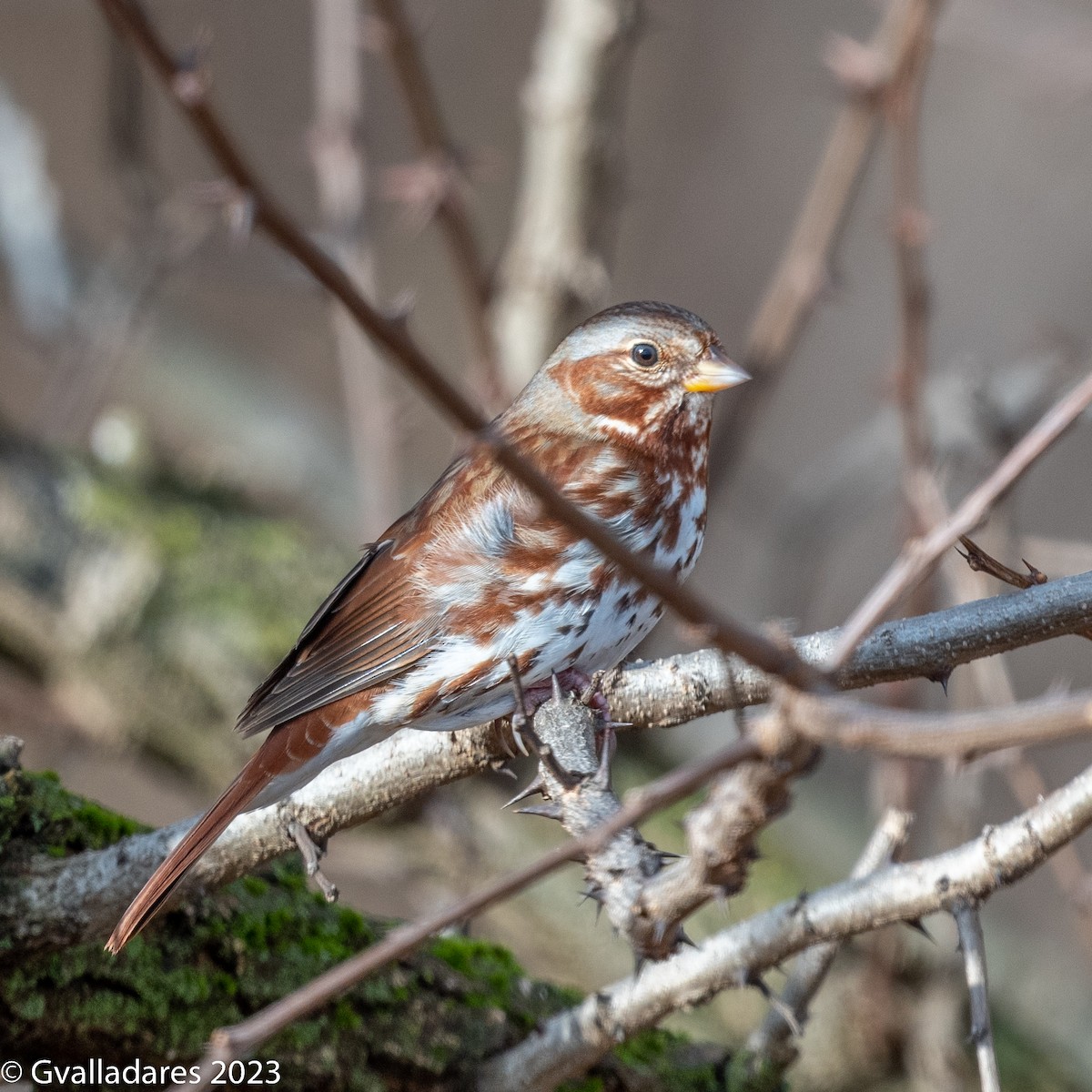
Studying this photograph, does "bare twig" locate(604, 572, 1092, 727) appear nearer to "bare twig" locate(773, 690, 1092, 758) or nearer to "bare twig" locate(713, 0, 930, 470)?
"bare twig" locate(773, 690, 1092, 758)

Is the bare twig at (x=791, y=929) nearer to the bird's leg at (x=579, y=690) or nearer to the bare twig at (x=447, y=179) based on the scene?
the bird's leg at (x=579, y=690)

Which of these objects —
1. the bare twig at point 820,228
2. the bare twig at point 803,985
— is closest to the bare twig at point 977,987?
the bare twig at point 803,985

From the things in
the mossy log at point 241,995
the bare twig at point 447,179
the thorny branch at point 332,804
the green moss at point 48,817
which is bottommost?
the mossy log at point 241,995

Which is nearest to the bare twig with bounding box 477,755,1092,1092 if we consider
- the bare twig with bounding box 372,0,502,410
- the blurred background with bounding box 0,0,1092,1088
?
the blurred background with bounding box 0,0,1092,1088

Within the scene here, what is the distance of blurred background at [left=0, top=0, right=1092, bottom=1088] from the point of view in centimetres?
464

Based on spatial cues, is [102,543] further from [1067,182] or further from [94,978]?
[1067,182]

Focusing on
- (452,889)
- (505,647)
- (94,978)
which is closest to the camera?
(94,978)

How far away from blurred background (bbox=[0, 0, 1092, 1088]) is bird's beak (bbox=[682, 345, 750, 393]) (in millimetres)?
677

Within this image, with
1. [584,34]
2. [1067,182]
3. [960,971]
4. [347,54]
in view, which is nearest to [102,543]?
[347,54]

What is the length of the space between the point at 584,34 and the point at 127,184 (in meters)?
2.12

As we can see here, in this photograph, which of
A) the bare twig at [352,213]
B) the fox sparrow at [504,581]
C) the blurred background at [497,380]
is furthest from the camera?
the bare twig at [352,213]

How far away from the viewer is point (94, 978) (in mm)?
2602

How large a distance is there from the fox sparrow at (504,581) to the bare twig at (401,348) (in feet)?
5.69

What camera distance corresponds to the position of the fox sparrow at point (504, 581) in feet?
10.1
